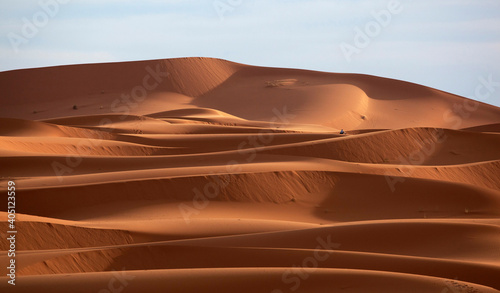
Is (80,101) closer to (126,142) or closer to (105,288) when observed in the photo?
(126,142)

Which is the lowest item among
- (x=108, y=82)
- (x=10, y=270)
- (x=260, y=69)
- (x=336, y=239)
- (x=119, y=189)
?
(x=336, y=239)

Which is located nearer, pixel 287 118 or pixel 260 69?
pixel 287 118

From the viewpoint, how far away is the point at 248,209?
13703 millimetres

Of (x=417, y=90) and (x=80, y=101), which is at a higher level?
(x=80, y=101)

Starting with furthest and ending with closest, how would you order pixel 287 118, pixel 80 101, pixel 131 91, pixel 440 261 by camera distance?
pixel 131 91 < pixel 80 101 < pixel 287 118 < pixel 440 261

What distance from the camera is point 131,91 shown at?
52.9 metres

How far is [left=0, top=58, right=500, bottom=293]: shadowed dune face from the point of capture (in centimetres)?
710

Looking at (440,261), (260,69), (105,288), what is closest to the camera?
(105,288)

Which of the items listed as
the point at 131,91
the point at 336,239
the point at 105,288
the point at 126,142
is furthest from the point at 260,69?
the point at 105,288

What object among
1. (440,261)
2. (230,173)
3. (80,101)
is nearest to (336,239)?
(440,261)

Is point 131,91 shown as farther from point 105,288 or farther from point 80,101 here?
point 105,288

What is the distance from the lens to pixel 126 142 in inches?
808

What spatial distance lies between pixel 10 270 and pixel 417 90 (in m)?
47.0

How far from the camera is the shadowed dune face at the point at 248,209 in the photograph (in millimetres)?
7102
